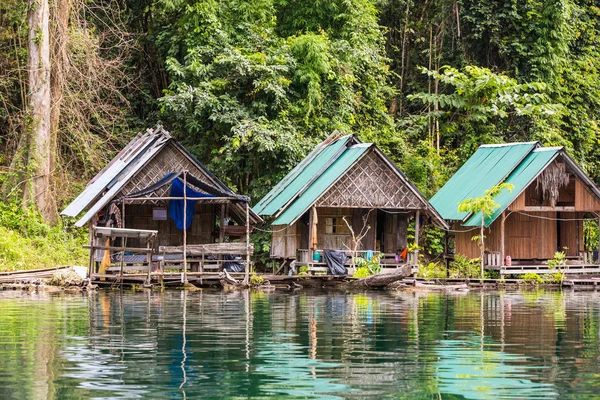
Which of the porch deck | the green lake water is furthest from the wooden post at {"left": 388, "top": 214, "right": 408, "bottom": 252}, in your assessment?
the green lake water

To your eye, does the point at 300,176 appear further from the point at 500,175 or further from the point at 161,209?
the point at 500,175

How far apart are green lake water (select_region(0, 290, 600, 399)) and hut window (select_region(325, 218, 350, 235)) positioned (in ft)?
32.5

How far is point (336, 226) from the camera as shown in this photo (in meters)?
34.8

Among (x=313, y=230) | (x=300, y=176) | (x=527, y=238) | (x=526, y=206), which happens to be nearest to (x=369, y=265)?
(x=313, y=230)

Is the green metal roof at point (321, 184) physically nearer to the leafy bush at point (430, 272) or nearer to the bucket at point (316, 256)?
the bucket at point (316, 256)

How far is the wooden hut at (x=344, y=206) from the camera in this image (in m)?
32.4

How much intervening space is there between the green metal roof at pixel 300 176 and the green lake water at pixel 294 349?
9.15m

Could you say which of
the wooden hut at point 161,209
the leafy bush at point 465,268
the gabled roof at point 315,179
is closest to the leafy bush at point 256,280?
the wooden hut at point 161,209

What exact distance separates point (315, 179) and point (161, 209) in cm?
497

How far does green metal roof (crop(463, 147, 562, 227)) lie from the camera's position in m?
33.4

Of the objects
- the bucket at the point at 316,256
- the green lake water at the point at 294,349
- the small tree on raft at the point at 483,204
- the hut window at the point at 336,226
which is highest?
the small tree on raft at the point at 483,204

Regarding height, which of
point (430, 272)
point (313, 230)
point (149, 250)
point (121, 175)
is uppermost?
point (121, 175)

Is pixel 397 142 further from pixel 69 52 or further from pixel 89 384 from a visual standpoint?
pixel 89 384

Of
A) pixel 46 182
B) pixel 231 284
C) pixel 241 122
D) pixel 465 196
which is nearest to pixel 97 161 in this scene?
pixel 46 182
